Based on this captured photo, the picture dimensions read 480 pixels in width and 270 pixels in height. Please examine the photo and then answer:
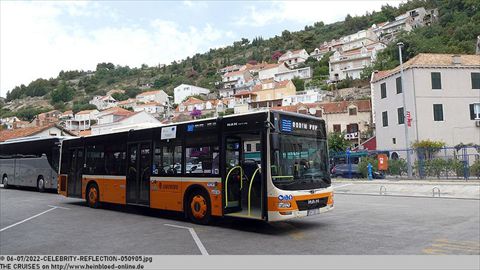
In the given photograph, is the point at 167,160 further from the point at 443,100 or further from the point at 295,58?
the point at 295,58

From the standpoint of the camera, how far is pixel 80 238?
9.59 meters

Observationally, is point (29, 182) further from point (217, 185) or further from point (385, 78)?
point (385, 78)

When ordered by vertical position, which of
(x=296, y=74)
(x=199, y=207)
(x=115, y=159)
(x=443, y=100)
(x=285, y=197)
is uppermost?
(x=296, y=74)

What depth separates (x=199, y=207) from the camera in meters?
11.4

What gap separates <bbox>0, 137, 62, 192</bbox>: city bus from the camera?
24.1m

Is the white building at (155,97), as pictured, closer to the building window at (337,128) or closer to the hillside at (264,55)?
the hillside at (264,55)

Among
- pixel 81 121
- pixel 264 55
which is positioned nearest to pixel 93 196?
pixel 81 121

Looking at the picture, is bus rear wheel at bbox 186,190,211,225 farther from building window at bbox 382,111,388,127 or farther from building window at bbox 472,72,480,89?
building window at bbox 472,72,480,89

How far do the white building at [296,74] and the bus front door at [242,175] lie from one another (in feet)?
334

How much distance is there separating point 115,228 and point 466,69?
39.5 meters

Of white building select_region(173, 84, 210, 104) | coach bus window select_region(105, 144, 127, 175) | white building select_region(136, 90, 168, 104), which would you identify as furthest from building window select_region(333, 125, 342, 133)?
white building select_region(136, 90, 168, 104)

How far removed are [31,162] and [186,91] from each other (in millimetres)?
109575

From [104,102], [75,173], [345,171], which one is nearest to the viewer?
[75,173]

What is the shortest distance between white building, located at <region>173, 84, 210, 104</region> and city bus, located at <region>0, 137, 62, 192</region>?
345ft
